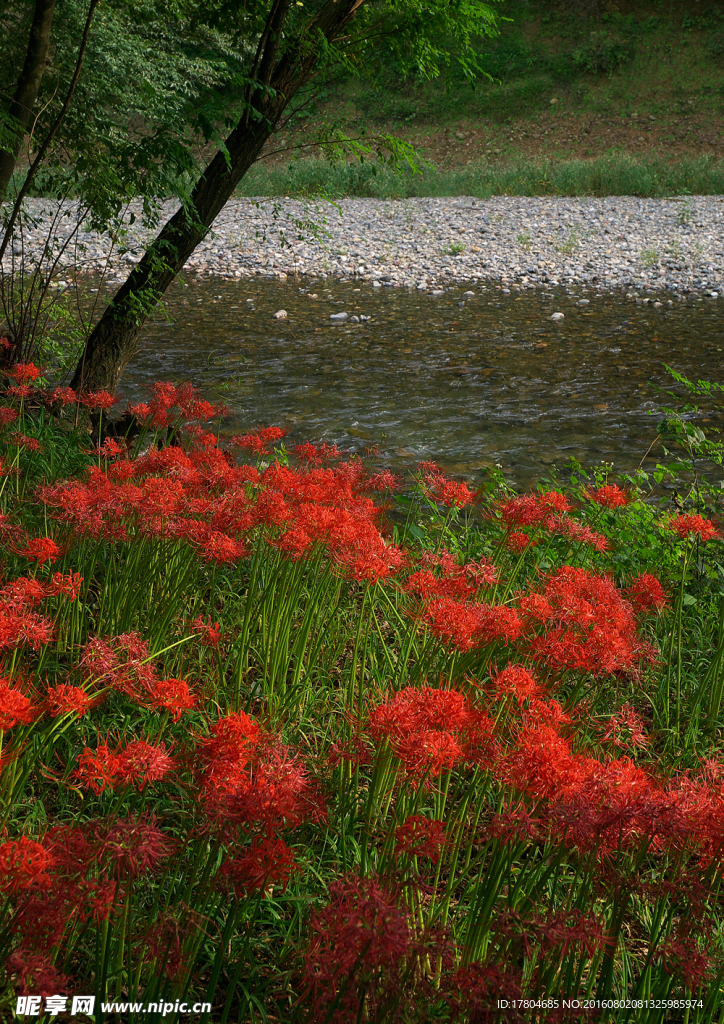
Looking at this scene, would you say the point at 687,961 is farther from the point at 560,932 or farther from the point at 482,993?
the point at 482,993

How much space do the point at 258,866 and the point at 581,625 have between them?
106 cm

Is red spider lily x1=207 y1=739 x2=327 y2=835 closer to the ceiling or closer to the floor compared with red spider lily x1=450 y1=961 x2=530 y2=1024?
closer to the ceiling

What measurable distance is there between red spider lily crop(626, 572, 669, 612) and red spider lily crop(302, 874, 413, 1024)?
5.16 feet

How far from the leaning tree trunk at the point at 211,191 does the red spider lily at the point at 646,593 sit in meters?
3.71

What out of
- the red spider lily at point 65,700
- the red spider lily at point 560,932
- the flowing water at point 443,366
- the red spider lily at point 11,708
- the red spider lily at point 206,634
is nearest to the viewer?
the red spider lily at point 560,932

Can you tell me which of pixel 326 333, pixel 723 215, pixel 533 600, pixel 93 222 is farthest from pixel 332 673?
pixel 723 215

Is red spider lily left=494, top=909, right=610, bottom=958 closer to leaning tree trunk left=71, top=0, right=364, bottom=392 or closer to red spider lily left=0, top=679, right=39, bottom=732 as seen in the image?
red spider lily left=0, top=679, right=39, bottom=732

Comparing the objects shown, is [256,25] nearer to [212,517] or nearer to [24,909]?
[212,517]

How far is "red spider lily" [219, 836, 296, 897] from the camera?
50.0 inches

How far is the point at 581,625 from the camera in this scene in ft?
6.52

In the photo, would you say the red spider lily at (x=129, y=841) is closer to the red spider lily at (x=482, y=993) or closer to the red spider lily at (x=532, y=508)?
the red spider lily at (x=482, y=993)

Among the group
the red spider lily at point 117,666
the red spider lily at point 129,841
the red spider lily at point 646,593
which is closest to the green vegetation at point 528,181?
the red spider lily at point 646,593

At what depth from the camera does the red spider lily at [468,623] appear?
1.92 m

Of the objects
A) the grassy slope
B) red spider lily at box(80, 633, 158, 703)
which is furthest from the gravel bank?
red spider lily at box(80, 633, 158, 703)
